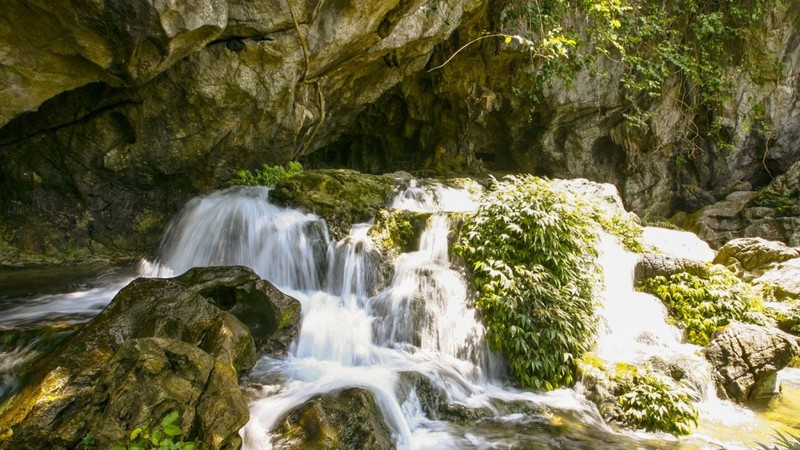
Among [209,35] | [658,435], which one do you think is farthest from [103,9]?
[658,435]

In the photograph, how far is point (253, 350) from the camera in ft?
17.1

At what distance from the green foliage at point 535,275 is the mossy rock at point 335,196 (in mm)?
2355

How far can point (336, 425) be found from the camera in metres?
4.44

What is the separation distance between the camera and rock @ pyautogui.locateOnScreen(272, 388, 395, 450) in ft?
13.9

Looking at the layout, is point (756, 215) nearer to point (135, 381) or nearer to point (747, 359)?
point (747, 359)

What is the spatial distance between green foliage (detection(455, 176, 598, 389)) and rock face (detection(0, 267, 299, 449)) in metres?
3.67

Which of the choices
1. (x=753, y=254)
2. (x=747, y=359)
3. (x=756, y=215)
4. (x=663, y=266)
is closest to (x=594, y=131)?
(x=756, y=215)

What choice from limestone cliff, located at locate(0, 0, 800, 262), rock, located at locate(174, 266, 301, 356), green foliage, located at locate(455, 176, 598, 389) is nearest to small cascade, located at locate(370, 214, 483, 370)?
green foliage, located at locate(455, 176, 598, 389)

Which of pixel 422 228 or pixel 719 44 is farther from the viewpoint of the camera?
pixel 719 44

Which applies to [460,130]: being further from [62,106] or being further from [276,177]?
[62,106]

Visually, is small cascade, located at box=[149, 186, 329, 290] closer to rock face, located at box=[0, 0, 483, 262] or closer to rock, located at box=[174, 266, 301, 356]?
rock face, located at box=[0, 0, 483, 262]

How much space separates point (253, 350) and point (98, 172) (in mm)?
5899

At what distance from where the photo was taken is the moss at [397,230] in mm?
8477

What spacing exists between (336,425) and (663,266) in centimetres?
694
